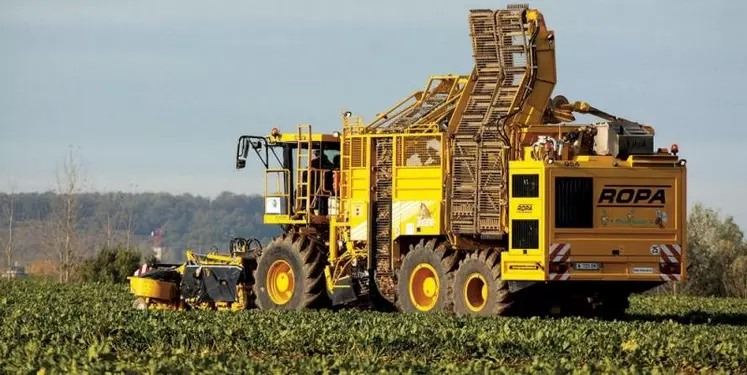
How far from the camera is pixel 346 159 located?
107 feet

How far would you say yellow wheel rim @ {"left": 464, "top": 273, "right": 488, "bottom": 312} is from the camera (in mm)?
28922

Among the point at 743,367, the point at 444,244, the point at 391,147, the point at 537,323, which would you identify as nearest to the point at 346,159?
the point at 391,147

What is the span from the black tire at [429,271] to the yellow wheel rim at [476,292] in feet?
1.44

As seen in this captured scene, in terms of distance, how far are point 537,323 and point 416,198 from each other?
5.72m

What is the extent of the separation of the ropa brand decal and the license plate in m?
1.04

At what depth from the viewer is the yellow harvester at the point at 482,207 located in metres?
28.1

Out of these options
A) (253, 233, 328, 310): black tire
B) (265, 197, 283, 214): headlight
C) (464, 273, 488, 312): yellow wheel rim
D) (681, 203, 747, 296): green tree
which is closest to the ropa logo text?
(464, 273, 488, 312): yellow wheel rim

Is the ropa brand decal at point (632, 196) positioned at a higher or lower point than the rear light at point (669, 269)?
higher

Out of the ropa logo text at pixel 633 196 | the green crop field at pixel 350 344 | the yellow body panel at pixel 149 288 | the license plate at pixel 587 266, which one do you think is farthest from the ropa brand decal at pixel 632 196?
the yellow body panel at pixel 149 288

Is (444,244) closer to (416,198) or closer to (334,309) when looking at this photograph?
(416,198)

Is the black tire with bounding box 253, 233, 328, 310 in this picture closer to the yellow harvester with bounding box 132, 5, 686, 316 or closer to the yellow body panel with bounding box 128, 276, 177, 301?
the yellow harvester with bounding box 132, 5, 686, 316

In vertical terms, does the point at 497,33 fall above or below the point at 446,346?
above

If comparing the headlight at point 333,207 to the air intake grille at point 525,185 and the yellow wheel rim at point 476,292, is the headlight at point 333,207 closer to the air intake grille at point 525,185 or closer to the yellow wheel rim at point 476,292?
the yellow wheel rim at point 476,292

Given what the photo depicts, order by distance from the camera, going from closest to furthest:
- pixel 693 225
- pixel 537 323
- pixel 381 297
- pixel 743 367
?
pixel 743 367 → pixel 537 323 → pixel 381 297 → pixel 693 225
